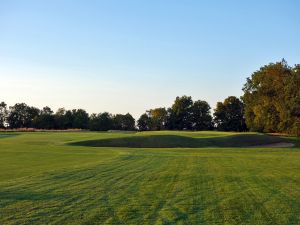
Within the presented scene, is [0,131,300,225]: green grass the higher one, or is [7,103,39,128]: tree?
[7,103,39,128]: tree

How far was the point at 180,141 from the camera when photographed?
5206 cm

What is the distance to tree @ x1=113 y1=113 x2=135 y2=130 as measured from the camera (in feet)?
404

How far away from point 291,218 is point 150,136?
44.7 m

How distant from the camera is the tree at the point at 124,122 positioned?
12306 cm

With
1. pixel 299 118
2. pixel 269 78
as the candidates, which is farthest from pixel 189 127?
pixel 299 118

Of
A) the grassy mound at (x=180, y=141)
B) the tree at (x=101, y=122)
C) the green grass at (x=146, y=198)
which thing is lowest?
the green grass at (x=146, y=198)

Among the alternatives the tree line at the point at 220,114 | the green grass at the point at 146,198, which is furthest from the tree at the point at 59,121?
the green grass at the point at 146,198

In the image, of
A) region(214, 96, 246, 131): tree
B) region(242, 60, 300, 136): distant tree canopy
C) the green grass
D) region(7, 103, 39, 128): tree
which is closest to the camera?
the green grass

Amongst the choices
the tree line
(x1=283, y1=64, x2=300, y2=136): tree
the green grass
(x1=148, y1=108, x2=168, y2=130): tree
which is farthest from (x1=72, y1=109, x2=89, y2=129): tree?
the green grass

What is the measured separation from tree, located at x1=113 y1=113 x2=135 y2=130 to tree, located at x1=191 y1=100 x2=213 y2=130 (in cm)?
1900

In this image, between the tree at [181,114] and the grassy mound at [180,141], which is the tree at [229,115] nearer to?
the tree at [181,114]

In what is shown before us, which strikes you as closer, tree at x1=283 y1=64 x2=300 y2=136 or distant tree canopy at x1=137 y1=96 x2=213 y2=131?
tree at x1=283 y1=64 x2=300 y2=136

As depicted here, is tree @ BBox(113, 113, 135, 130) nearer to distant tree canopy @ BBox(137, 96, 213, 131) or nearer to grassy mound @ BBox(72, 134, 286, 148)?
distant tree canopy @ BBox(137, 96, 213, 131)

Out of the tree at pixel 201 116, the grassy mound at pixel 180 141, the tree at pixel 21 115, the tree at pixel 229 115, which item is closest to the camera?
the grassy mound at pixel 180 141
